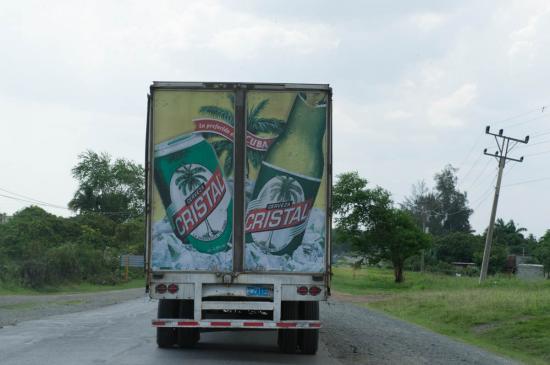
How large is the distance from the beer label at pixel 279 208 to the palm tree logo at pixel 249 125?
229 mm

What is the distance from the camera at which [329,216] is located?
12.1 m

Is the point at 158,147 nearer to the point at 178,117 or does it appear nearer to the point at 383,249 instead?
the point at 178,117

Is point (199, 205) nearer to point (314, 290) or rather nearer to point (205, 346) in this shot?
point (314, 290)

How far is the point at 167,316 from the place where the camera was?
1267cm

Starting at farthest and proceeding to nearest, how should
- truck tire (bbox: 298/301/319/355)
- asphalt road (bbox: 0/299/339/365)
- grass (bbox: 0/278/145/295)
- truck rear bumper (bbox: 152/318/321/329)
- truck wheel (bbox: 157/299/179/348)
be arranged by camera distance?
grass (bbox: 0/278/145/295) < truck wheel (bbox: 157/299/179/348) < truck tire (bbox: 298/301/319/355) < truck rear bumper (bbox: 152/318/321/329) < asphalt road (bbox: 0/299/339/365)

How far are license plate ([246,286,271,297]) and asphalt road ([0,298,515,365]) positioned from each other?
1.05 metres

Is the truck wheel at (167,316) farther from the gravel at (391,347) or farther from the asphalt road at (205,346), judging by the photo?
the gravel at (391,347)

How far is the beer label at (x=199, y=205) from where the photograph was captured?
12.1 m

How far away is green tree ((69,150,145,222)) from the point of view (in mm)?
101425

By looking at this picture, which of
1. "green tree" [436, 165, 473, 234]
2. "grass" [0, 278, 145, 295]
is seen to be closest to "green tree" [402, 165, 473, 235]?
"green tree" [436, 165, 473, 234]

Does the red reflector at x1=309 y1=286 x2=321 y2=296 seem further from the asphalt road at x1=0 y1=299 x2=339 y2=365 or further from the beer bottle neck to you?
the beer bottle neck

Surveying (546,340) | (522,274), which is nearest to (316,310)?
(546,340)

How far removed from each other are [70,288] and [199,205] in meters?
37.3

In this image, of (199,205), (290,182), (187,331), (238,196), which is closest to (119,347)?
(187,331)
